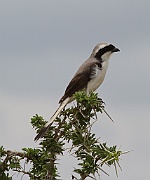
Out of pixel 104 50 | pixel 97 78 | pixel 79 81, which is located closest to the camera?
pixel 79 81

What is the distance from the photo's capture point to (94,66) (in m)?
6.68

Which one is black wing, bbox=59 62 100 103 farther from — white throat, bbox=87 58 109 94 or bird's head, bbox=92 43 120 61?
bird's head, bbox=92 43 120 61

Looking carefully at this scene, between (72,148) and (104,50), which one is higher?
(104,50)

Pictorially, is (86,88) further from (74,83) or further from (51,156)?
(51,156)

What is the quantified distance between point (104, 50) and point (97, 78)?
491 millimetres

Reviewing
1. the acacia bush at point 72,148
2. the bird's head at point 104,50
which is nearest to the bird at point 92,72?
the bird's head at point 104,50

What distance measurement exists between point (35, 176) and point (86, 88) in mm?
3393

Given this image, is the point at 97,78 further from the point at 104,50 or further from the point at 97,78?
the point at 104,50

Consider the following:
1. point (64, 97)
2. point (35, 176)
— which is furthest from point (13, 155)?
point (64, 97)

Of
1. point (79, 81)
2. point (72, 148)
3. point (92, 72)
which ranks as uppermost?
point (92, 72)

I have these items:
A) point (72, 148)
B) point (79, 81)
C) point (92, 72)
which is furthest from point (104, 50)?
point (72, 148)

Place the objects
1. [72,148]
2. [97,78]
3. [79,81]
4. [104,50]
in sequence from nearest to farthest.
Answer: [72,148] < [79,81] < [97,78] < [104,50]

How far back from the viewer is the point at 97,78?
650 cm

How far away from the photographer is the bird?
238 inches
